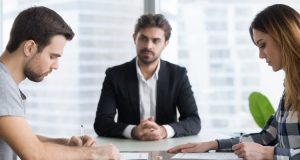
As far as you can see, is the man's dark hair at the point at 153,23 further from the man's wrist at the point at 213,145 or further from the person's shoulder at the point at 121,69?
the man's wrist at the point at 213,145

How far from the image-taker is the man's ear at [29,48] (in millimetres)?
1854

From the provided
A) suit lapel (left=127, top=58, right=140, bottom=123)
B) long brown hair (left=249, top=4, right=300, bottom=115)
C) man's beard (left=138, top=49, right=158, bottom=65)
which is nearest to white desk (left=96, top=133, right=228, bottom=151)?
suit lapel (left=127, top=58, right=140, bottom=123)

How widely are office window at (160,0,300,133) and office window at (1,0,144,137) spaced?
0.46m

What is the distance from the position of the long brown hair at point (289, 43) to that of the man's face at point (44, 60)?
889mm

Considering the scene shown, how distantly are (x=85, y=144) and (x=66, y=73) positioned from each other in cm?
233

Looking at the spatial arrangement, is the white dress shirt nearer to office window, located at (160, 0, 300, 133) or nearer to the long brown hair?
office window, located at (160, 0, 300, 133)

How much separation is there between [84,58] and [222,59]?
126 cm

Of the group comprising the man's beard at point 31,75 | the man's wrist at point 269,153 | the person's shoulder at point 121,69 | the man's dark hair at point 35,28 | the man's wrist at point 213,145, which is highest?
the man's dark hair at point 35,28

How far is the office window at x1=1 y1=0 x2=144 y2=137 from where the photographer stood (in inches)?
170

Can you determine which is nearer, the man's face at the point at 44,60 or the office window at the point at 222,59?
the man's face at the point at 44,60

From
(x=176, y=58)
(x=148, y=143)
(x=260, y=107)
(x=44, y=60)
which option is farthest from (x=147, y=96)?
(x=44, y=60)

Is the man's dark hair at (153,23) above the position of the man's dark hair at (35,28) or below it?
above

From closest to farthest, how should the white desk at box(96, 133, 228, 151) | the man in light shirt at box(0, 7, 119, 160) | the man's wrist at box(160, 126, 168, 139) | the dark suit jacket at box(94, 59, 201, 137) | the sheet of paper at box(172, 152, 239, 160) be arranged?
the man in light shirt at box(0, 7, 119, 160) < the sheet of paper at box(172, 152, 239, 160) < the white desk at box(96, 133, 228, 151) < the man's wrist at box(160, 126, 168, 139) < the dark suit jacket at box(94, 59, 201, 137)

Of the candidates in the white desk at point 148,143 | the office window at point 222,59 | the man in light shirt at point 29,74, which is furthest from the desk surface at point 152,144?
the office window at point 222,59
